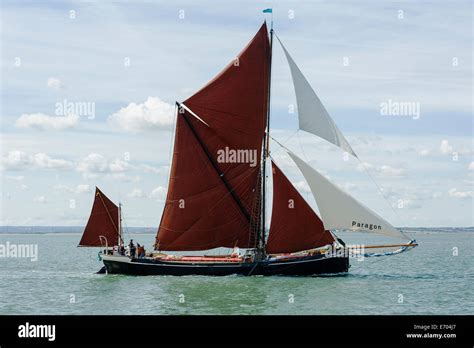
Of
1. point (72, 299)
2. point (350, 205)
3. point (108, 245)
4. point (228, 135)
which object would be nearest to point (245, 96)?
point (228, 135)

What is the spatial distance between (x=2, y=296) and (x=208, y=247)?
1468 centimetres

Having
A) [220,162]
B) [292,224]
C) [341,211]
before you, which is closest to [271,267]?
[292,224]

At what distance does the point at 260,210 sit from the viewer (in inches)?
1991

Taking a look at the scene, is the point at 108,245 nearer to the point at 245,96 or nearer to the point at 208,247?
the point at 208,247

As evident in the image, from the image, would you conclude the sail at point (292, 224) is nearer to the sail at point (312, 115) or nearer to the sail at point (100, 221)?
the sail at point (312, 115)

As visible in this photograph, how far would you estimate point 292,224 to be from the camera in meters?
48.6

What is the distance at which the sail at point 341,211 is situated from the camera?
47531mm

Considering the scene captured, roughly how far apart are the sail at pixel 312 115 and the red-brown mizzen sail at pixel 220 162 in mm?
3507

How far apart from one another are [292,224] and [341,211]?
349 centimetres

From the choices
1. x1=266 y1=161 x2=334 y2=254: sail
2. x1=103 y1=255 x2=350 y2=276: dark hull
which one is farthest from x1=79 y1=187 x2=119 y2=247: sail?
x1=266 y1=161 x2=334 y2=254: sail

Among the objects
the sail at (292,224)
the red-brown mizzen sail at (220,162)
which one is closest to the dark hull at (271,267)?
the sail at (292,224)

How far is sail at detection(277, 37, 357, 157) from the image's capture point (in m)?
46.9

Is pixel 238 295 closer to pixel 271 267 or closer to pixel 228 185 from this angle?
pixel 271 267

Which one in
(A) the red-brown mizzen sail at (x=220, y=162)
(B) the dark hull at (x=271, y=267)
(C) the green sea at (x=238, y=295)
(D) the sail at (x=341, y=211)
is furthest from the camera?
(A) the red-brown mizzen sail at (x=220, y=162)
